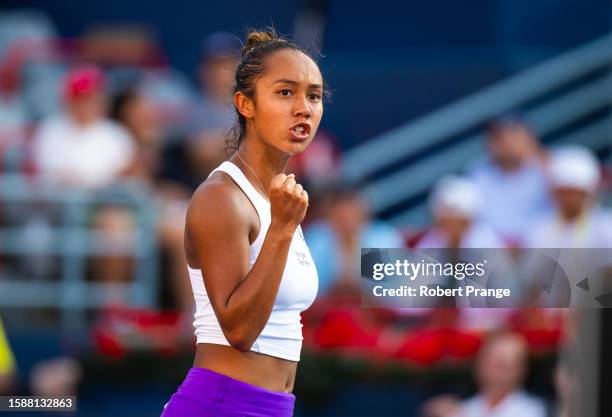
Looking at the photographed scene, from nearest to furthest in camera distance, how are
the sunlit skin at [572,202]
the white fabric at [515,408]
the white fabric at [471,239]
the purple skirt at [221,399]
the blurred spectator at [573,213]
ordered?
the purple skirt at [221,399] < the white fabric at [515,408] < the blurred spectator at [573,213] < the white fabric at [471,239] < the sunlit skin at [572,202]

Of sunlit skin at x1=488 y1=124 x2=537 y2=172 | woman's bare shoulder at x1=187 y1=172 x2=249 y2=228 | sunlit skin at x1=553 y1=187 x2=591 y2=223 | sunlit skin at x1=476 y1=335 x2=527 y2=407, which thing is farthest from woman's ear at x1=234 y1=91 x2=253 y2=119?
sunlit skin at x1=488 y1=124 x2=537 y2=172

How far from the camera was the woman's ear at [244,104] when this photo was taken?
3.52 metres

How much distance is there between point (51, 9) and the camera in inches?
441

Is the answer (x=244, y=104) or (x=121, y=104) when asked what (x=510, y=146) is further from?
(x=244, y=104)

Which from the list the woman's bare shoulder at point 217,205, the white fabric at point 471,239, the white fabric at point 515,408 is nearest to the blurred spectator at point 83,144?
the white fabric at point 471,239

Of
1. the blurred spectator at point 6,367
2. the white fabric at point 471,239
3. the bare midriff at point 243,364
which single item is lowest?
the bare midriff at point 243,364

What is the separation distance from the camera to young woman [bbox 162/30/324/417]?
324 cm

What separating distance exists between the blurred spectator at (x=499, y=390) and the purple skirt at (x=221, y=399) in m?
3.09

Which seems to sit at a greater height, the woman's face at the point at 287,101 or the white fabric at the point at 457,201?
the white fabric at the point at 457,201

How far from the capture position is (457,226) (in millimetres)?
7188

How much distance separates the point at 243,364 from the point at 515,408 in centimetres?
322

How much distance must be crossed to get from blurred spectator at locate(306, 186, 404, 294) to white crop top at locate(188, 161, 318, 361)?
3.50 metres

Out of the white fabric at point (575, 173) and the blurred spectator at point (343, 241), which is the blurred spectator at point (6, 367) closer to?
the blurred spectator at point (343, 241)

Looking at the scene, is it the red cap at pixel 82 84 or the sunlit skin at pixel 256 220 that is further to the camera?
the red cap at pixel 82 84
